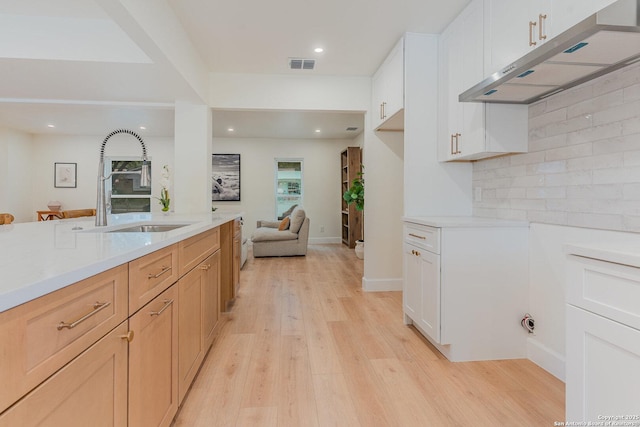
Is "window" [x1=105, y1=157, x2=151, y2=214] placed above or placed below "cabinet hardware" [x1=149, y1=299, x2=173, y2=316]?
above

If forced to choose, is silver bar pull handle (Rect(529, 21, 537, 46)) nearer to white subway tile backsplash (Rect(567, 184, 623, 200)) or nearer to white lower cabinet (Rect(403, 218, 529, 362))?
white subway tile backsplash (Rect(567, 184, 623, 200))

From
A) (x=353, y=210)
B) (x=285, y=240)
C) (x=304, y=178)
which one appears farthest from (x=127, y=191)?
(x=353, y=210)

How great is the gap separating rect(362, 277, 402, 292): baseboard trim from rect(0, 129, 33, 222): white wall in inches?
275

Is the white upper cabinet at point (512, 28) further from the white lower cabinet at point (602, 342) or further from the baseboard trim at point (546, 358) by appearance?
the baseboard trim at point (546, 358)

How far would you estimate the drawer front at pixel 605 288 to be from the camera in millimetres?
938

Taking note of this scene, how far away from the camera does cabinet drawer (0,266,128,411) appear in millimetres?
566

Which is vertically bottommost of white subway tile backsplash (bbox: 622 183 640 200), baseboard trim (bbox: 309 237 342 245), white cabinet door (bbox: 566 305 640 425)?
baseboard trim (bbox: 309 237 342 245)

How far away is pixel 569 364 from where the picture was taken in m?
1.17

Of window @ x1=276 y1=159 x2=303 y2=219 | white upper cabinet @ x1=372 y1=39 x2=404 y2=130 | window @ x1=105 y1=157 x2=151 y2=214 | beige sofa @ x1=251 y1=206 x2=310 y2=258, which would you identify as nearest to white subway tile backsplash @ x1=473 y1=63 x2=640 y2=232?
white upper cabinet @ x1=372 y1=39 x2=404 y2=130

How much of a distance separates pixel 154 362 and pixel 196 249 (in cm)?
71

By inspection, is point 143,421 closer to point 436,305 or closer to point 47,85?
point 436,305

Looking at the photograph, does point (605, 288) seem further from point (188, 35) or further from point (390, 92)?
point (188, 35)

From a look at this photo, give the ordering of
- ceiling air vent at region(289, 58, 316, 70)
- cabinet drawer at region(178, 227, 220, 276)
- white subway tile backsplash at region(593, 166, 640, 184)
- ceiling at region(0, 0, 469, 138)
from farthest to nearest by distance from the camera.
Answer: ceiling air vent at region(289, 58, 316, 70) < ceiling at region(0, 0, 469, 138) < cabinet drawer at region(178, 227, 220, 276) < white subway tile backsplash at region(593, 166, 640, 184)

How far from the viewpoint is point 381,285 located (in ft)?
12.3
